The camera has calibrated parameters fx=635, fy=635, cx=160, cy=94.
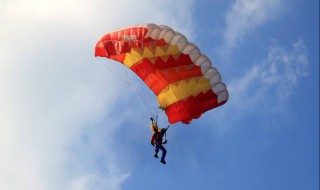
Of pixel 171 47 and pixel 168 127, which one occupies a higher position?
pixel 171 47

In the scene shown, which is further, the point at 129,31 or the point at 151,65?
the point at 151,65

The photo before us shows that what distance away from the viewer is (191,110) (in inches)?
1203

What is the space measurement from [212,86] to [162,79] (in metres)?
2.72

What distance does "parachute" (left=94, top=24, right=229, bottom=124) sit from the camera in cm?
2820

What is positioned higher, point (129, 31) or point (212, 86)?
point (129, 31)

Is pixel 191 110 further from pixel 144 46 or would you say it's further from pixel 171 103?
pixel 144 46

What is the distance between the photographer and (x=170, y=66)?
98.4 ft

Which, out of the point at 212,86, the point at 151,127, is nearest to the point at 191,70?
the point at 212,86

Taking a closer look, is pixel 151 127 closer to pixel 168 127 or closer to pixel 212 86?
pixel 168 127

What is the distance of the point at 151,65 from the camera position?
100 feet

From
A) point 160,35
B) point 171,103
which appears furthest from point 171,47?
point 171,103

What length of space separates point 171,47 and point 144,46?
4.69 ft

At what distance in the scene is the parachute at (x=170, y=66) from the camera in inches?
1110

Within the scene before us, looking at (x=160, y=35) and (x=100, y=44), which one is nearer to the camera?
(x=160, y=35)
